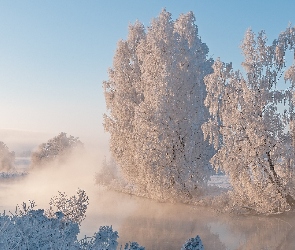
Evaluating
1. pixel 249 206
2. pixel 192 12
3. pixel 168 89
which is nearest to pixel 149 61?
pixel 168 89

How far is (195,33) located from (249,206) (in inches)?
498

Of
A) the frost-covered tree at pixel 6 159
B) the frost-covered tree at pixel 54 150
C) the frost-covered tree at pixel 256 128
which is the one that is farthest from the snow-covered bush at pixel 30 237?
the frost-covered tree at pixel 6 159

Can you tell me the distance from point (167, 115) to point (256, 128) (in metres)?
6.39

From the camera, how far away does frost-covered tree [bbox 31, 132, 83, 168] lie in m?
64.0

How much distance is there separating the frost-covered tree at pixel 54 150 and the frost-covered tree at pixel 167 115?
3587cm

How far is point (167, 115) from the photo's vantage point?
84.7 ft

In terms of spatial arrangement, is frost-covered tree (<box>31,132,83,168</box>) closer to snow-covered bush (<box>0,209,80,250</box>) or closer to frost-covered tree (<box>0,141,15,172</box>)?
frost-covered tree (<box>0,141,15,172</box>)

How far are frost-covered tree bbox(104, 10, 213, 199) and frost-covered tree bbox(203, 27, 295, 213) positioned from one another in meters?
3.77

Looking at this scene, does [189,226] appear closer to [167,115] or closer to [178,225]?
[178,225]

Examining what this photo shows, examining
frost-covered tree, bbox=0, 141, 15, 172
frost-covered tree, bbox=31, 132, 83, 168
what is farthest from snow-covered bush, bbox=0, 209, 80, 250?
frost-covered tree, bbox=0, 141, 15, 172

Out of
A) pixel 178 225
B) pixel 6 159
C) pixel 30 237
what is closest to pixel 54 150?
pixel 6 159

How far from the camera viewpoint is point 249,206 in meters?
22.7

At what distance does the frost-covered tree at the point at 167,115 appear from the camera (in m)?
25.7

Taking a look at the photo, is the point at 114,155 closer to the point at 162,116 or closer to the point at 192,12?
the point at 162,116
